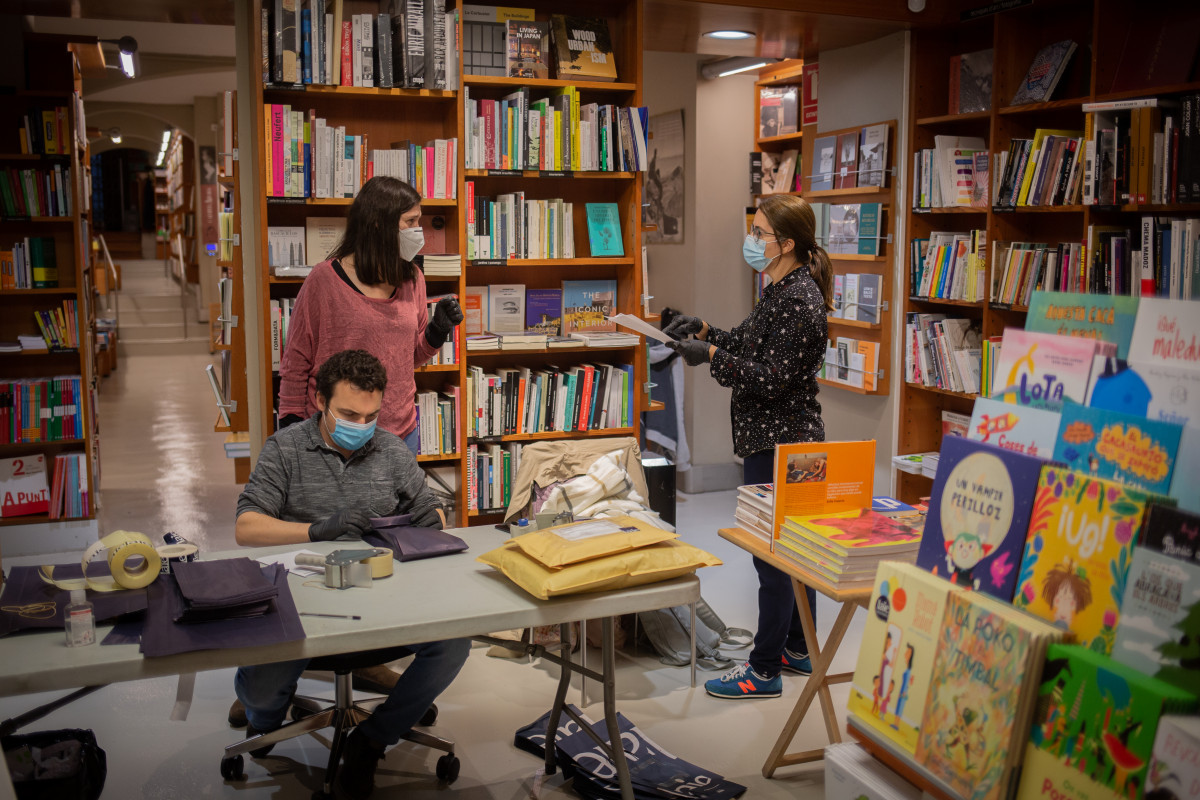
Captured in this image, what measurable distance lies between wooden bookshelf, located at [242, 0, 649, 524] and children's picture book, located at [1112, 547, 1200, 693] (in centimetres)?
307

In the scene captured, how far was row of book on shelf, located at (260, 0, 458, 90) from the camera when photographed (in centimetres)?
379

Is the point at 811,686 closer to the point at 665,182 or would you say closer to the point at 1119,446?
the point at 1119,446

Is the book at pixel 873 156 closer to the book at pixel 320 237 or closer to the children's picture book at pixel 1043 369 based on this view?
the book at pixel 320 237

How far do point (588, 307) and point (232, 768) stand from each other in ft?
8.24

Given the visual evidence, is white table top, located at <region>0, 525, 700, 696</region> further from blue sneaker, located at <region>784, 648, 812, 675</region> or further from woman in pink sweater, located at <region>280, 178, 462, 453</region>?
blue sneaker, located at <region>784, 648, 812, 675</region>

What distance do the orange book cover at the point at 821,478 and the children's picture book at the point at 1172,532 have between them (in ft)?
4.01

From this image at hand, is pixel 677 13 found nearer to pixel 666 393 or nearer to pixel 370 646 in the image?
pixel 666 393

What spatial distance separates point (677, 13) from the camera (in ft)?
15.1

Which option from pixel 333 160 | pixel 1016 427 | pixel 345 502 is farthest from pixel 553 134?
pixel 1016 427

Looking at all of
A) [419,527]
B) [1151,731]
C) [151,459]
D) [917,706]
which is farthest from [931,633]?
[151,459]

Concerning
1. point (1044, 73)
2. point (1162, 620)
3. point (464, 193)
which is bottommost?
point (1162, 620)

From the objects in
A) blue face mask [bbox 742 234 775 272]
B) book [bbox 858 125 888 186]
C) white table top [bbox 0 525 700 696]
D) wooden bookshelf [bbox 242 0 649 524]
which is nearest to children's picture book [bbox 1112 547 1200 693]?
white table top [bbox 0 525 700 696]

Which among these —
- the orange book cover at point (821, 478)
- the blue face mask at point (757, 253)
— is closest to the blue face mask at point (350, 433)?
the orange book cover at point (821, 478)

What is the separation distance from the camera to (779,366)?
11.0 feet
